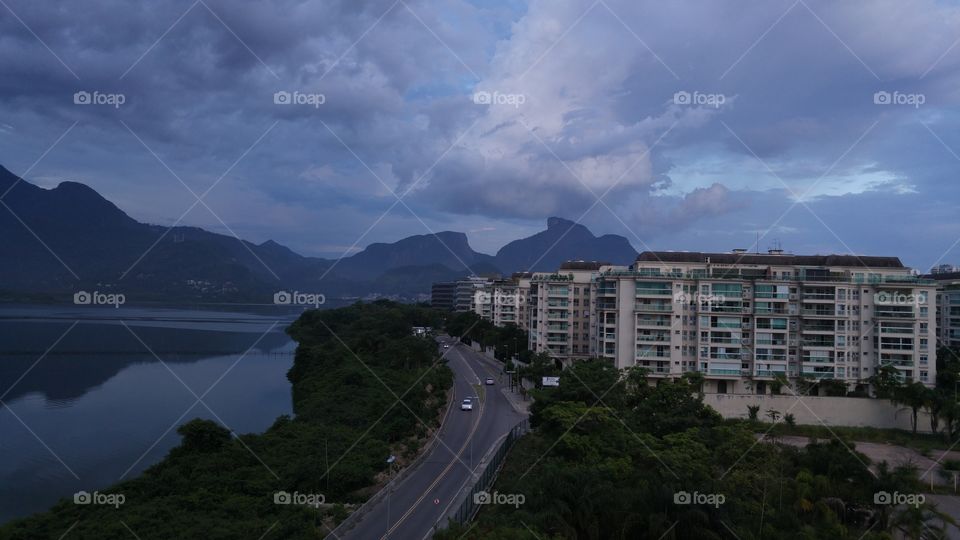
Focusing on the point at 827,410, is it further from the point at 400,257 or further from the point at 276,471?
the point at 400,257

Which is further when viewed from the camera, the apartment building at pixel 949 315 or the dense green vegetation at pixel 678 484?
the apartment building at pixel 949 315

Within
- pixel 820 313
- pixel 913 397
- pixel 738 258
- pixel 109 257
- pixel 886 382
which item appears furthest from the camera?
pixel 109 257

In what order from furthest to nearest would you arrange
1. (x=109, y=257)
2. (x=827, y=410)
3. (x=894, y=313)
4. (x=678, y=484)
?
(x=109, y=257)
(x=894, y=313)
(x=827, y=410)
(x=678, y=484)

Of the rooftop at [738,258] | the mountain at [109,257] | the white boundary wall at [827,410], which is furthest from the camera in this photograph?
the mountain at [109,257]

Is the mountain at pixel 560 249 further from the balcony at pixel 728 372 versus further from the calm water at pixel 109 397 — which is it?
the balcony at pixel 728 372

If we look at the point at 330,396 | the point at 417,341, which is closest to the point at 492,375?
the point at 417,341

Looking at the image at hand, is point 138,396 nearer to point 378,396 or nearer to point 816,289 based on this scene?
point 378,396

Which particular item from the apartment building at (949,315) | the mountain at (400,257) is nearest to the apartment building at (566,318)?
the apartment building at (949,315)

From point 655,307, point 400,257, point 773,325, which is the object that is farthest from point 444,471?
point 400,257
